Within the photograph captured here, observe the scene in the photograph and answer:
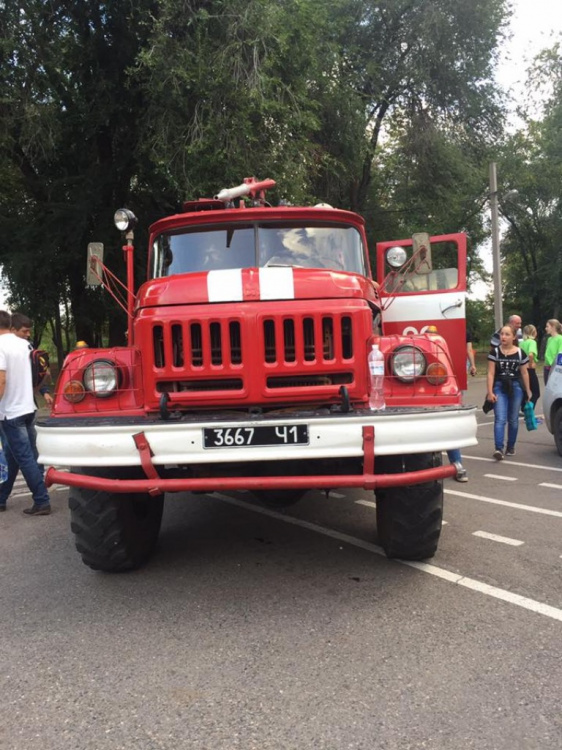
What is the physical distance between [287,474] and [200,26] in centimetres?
1072

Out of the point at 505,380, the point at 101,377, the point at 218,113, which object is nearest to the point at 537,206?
the point at 218,113

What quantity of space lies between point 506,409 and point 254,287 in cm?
500

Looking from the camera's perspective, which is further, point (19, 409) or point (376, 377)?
point (19, 409)

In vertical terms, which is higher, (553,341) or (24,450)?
(553,341)

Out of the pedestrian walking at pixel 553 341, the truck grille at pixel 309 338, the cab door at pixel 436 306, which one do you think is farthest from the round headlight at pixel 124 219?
the pedestrian walking at pixel 553 341

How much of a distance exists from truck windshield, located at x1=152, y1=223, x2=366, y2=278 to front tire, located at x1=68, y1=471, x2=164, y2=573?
69.0 inches

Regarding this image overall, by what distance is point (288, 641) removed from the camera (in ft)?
10.1

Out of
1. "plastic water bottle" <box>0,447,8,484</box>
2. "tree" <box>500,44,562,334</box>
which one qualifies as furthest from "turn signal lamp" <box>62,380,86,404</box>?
"tree" <box>500,44,562,334</box>

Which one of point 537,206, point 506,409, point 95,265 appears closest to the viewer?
point 95,265

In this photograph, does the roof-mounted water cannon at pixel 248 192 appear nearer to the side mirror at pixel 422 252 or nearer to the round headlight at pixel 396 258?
the round headlight at pixel 396 258

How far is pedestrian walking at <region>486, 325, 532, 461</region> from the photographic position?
7.40 metres

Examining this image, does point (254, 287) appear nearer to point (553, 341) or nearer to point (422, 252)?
point (422, 252)

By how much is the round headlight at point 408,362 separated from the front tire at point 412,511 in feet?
1.68

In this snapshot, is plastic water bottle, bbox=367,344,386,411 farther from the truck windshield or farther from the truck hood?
the truck windshield
